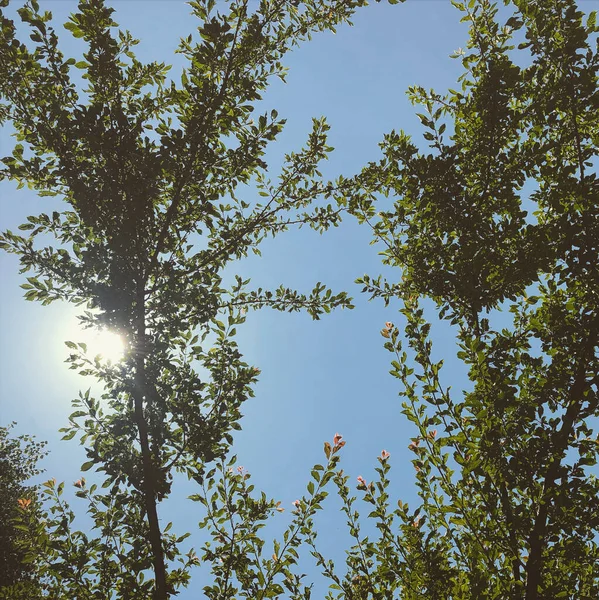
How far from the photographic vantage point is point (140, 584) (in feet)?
9.98

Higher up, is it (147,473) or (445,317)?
(445,317)

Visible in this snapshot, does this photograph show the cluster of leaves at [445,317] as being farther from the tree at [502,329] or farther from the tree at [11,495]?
the tree at [11,495]

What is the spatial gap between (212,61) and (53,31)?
138cm

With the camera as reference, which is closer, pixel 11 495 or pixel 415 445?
pixel 415 445

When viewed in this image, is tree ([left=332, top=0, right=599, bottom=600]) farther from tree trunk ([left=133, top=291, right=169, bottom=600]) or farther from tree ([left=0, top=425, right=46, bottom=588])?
tree ([left=0, top=425, right=46, bottom=588])

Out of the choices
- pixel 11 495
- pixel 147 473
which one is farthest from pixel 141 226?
pixel 11 495

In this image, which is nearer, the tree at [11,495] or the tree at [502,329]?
the tree at [502,329]

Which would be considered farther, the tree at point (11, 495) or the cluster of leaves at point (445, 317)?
the tree at point (11, 495)

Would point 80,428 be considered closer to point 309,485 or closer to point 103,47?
point 309,485

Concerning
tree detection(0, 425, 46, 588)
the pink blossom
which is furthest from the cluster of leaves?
tree detection(0, 425, 46, 588)

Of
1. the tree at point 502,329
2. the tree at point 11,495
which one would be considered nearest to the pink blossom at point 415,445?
the tree at point 502,329

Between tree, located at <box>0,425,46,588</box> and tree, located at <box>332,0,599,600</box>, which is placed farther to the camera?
tree, located at <box>0,425,46,588</box>

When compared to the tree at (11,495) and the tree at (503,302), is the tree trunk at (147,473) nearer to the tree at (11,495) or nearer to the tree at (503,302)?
the tree at (503,302)

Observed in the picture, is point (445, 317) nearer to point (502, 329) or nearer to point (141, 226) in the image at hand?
point (502, 329)
